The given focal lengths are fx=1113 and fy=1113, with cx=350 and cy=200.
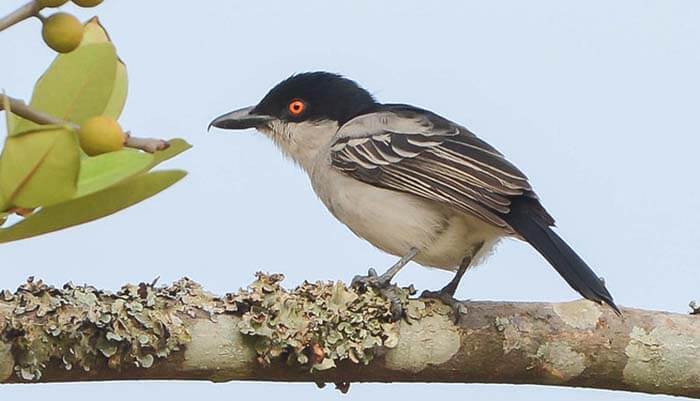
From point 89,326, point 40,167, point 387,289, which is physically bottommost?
point 89,326

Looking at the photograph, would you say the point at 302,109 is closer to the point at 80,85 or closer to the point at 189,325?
the point at 189,325

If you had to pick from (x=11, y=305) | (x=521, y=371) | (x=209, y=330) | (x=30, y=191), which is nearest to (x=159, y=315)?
(x=209, y=330)

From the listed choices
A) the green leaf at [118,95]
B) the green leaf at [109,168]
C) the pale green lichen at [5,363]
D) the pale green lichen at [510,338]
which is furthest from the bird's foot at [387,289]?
A: the green leaf at [109,168]

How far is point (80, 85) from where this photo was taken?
163 centimetres

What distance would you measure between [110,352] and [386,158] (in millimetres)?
2328

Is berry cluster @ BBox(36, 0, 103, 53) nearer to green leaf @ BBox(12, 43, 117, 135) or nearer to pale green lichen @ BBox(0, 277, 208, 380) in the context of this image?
green leaf @ BBox(12, 43, 117, 135)

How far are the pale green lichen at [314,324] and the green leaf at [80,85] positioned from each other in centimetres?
122

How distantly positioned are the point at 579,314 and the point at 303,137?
236 cm

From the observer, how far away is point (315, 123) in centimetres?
543

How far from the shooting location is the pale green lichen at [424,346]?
2.98 metres

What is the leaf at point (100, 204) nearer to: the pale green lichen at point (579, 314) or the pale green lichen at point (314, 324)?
the pale green lichen at point (314, 324)

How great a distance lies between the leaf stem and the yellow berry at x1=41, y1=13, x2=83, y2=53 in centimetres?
3

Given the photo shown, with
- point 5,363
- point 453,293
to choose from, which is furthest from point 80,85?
point 453,293

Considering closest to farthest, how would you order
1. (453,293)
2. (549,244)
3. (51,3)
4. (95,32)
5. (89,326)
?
(51,3)
(95,32)
(89,326)
(453,293)
(549,244)
